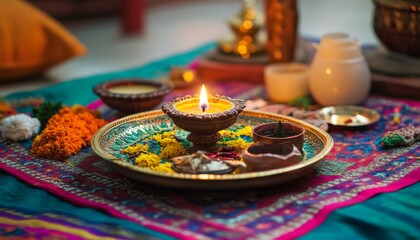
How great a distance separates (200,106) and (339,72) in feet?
2.00

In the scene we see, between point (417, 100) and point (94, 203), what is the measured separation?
1.06 m

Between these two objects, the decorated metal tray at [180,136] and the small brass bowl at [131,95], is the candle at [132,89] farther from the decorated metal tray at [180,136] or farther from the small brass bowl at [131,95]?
the decorated metal tray at [180,136]

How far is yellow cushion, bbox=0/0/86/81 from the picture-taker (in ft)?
7.97

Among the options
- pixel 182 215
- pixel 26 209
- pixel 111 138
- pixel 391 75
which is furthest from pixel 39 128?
pixel 391 75

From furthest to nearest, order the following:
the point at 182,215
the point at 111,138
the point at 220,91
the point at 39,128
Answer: the point at 220,91
the point at 39,128
the point at 111,138
the point at 182,215

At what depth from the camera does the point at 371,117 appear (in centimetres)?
178

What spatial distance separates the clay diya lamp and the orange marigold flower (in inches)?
17.5

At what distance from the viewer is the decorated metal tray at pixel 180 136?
1.24 metres

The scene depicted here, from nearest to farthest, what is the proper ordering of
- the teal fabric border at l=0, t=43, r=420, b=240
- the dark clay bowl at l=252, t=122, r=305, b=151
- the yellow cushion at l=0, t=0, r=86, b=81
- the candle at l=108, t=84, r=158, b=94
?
the teal fabric border at l=0, t=43, r=420, b=240
the dark clay bowl at l=252, t=122, r=305, b=151
the candle at l=108, t=84, r=158, b=94
the yellow cushion at l=0, t=0, r=86, b=81

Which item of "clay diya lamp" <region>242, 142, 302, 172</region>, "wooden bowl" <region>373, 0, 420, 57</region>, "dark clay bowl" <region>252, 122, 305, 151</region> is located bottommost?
"clay diya lamp" <region>242, 142, 302, 172</region>

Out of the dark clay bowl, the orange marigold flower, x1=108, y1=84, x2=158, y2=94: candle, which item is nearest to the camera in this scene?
the dark clay bowl

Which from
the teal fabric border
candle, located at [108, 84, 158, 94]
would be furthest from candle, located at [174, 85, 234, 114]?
candle, located at [108, 84, 158, 94]

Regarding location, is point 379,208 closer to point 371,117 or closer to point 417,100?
point 371,117

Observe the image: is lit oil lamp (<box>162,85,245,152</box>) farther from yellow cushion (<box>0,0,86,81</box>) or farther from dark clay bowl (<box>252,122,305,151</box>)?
yellow cushion (<box>0,0,86,81</box>)
